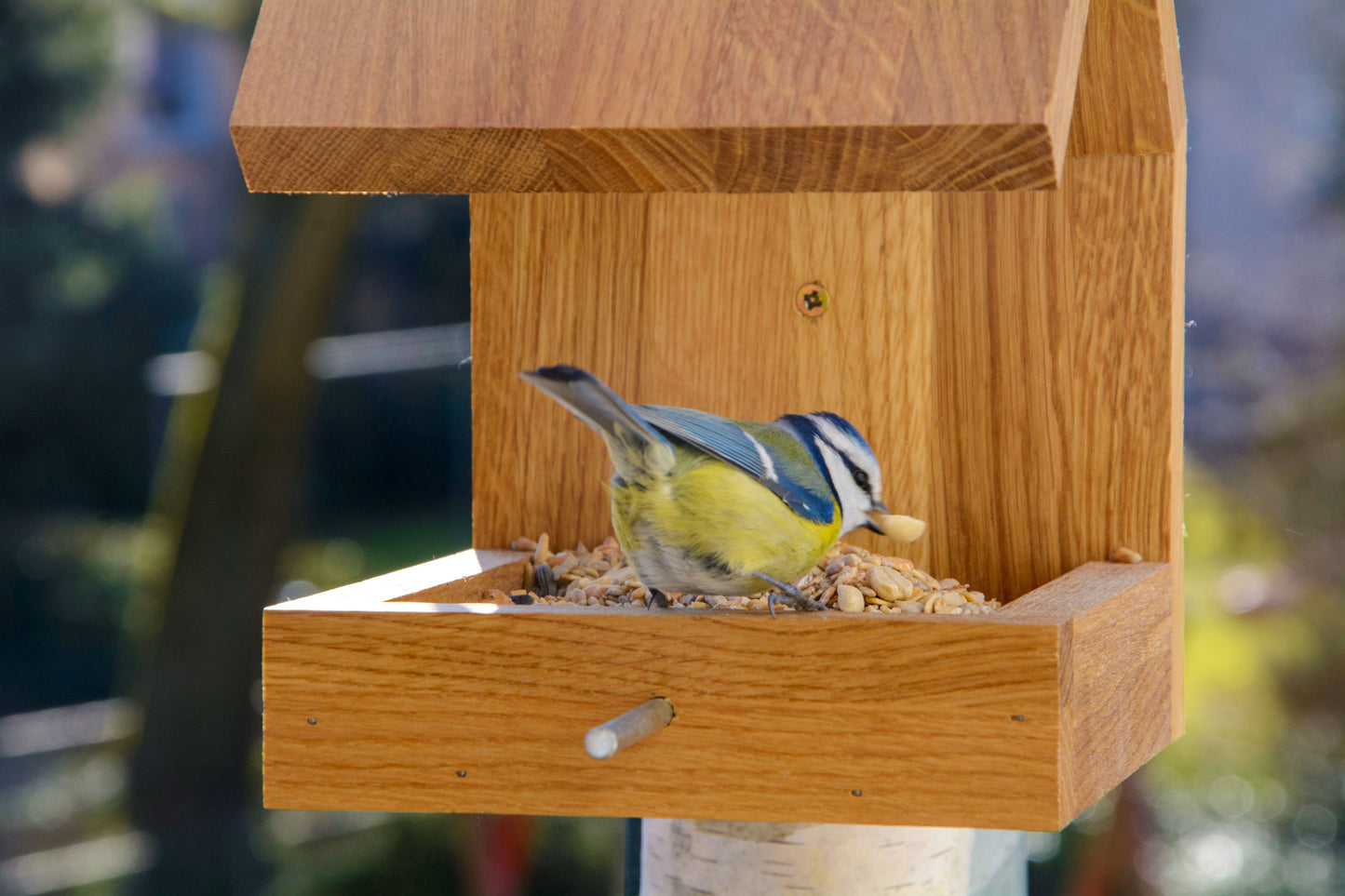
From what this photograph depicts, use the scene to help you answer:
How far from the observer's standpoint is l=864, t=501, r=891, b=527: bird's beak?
4.17ft

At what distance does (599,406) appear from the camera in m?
0.98

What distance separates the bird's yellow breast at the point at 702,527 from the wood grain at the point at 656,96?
0.22 meters

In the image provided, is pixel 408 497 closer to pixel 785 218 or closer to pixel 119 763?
pixel 119 763

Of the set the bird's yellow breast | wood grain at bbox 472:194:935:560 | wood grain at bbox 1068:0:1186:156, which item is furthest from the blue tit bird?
wood grain at bbox 1068:0:1186:156

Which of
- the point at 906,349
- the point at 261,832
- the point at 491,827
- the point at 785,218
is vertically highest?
the point at 785,218

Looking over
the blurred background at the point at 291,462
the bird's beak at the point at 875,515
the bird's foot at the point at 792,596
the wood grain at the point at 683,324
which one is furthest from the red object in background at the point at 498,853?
the bird's foot at the point at 792,596

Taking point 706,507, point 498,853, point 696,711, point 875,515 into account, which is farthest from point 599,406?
point 498,853

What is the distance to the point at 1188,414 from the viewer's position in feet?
10.2

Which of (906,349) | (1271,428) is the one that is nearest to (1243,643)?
(1271,428)

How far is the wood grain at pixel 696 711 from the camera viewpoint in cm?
103

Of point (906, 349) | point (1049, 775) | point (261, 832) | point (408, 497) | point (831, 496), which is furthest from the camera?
point (408, 497)

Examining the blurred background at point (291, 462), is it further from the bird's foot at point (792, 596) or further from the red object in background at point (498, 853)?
the bird's foot at point (792, 596)

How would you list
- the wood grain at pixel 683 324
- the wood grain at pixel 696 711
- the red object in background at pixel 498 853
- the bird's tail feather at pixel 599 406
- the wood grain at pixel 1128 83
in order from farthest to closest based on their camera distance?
the red object in background at pixel 498 853 < the wood grain at pixel 683 324 < the wood grain at pixel 1128 83 < the wood grain at pixel 696 711 < the bird's tail feather at pixel 599 406

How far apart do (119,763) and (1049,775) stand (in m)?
3.14
